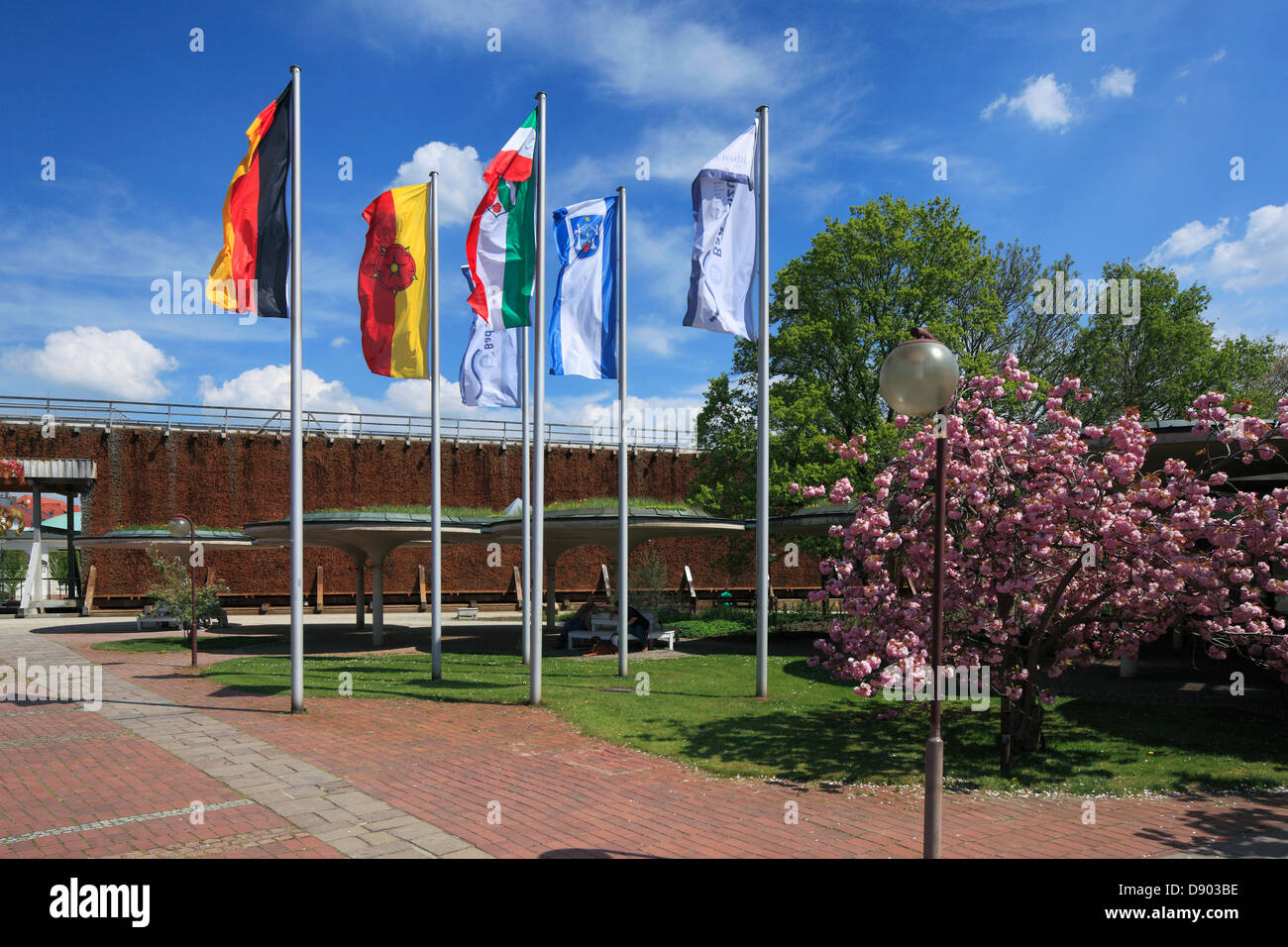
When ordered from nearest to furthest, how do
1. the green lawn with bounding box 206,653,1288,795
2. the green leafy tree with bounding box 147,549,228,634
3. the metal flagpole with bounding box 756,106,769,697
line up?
the green lawn with bounding box 206,653,1288,795 < the metal flagpole with bounding box 756,106,769,697 < the green leafy tree with bounding box 147,549,228,634

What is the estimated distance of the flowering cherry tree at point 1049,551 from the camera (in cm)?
920

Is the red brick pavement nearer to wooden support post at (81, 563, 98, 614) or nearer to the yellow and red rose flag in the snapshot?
the yellow and red rose flag

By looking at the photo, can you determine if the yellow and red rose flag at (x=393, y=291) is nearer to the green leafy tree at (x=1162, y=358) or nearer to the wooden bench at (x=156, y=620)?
the wooden bench at (x=156, y=620)

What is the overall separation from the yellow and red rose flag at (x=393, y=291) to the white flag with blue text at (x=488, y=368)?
1.96 m

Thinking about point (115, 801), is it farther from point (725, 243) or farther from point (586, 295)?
point (725, 243)

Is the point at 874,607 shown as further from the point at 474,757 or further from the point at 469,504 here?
the point at 469,504

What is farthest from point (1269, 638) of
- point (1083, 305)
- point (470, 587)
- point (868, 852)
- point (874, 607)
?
point (470, 587)

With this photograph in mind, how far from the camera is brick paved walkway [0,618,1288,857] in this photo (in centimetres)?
705

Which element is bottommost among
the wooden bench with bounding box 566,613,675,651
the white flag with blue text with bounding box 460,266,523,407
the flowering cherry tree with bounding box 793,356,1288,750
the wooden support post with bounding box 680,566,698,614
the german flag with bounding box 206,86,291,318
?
the wooden support post with bounding box 680,566,698,614

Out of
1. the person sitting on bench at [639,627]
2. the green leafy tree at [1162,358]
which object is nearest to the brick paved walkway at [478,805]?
the person sitting on bench at [639,627]

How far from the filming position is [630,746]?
35.8 feet

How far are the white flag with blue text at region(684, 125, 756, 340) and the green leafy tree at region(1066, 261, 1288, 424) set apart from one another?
26.5 metres

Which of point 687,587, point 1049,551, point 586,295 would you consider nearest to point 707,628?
point 586,295

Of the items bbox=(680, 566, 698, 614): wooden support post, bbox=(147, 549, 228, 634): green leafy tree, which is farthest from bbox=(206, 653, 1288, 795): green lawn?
bbox=(680, 566, 698, 614): wooden support post
